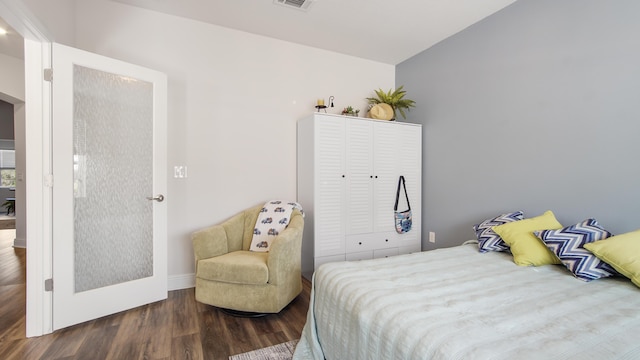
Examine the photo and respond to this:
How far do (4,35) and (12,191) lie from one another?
7.65 m

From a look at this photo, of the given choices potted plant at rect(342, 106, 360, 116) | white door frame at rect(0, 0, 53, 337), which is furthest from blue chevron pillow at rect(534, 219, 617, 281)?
white door frame at rect(0, 0, 53, 337)

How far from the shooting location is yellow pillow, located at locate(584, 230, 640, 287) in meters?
1.45

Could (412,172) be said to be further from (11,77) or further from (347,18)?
(11,77)

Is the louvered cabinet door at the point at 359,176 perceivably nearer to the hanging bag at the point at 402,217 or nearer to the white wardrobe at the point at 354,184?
the white wardrobe at the point at 354,184

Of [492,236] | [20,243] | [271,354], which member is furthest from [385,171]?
[20,243]

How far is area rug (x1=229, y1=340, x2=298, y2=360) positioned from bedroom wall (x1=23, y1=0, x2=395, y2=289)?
1339 mm

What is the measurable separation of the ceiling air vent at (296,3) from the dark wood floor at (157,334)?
8.41 feet

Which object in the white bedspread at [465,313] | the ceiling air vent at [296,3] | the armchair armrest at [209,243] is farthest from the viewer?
the ceiling air vent at [296,3]

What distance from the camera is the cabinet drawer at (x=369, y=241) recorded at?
299cm

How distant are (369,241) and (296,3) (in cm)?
239

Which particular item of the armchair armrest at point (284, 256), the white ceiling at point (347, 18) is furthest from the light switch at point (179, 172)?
the white ceiling at point (347, 18)

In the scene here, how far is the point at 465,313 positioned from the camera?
Result: 3.73 feet

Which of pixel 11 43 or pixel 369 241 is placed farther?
pixel 11 43

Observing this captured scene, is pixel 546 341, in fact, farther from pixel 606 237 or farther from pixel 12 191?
pixel 12 191
